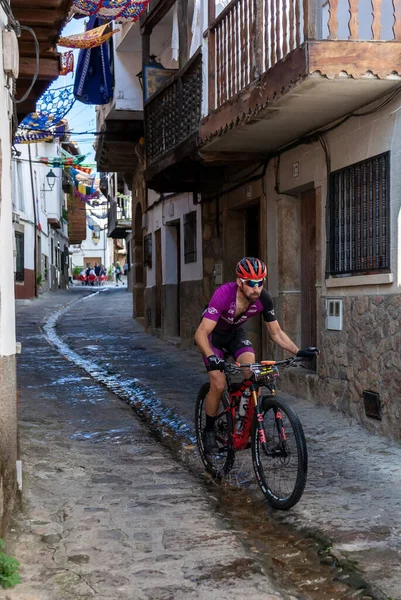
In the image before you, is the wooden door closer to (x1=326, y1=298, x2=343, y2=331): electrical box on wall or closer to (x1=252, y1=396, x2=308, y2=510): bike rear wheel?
(x1=326, y1=298, x2=343, y2=331): electrical box on wall

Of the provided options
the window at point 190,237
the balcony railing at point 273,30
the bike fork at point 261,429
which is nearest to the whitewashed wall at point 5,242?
the bike fork at point 261,429

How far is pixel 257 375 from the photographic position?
18.2 ft

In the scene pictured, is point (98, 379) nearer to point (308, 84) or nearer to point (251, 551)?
point (308, 84)

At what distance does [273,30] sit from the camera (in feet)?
27.3

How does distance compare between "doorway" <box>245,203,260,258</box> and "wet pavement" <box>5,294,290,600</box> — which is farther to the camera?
"doorway" <box>245,203,260,258</box>

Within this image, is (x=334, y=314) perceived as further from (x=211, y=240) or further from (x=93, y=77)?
(x=93, y=77)

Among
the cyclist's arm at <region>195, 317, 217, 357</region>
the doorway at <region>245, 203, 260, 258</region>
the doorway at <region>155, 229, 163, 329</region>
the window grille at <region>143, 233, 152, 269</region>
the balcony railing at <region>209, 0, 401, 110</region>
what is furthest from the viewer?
the window grille at <region>143, 233, 152, 269</region>

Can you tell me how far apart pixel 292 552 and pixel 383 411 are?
10.8 feet

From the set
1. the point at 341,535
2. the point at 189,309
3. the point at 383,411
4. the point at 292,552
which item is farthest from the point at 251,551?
the point at 189,309

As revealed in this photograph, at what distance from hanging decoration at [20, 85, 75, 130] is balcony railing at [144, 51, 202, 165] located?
426cm

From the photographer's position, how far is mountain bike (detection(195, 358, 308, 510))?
5.18 meters

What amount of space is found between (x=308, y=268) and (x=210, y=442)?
14.3ft

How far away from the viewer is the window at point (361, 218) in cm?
778

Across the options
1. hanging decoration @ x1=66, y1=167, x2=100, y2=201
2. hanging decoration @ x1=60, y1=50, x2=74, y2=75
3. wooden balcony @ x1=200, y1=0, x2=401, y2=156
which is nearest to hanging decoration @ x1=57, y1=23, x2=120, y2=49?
hanging decoration @ x1=60, y1=50, x2=74, y2=75
